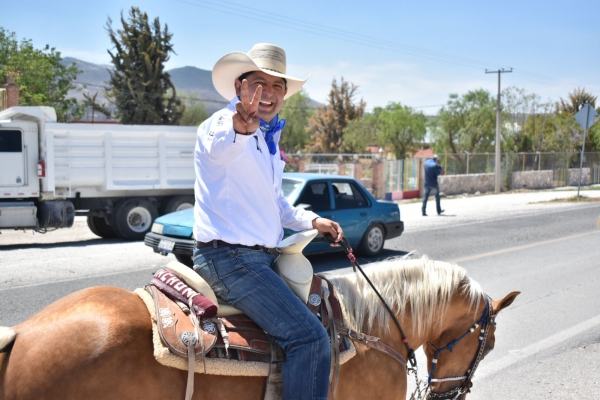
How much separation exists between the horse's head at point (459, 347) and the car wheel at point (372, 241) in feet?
23.4

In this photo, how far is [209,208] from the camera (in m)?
2.57

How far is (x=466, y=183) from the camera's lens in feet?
95.0

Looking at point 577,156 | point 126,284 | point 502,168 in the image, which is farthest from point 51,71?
point 577,156

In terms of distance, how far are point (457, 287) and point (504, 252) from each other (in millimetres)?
8175

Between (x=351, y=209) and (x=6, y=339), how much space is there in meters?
8.39

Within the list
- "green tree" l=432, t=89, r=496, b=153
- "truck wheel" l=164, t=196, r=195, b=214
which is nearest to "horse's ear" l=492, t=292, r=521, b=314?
"truck wheel" l=164, t=196, r=195, b=214

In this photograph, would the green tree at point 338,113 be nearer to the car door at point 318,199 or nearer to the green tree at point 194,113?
the green tree at point 194,113

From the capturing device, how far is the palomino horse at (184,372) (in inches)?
85.9

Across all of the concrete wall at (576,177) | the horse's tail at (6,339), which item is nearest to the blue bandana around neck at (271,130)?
the horse's tail at (6,339)

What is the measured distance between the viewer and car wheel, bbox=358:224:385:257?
34.3 ft

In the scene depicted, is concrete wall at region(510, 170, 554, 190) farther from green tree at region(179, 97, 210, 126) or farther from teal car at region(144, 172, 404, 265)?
green tree at region(179, 97, 210, 126)

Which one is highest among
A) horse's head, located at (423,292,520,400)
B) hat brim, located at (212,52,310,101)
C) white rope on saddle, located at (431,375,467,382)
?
hat brim, located at (212,52,310,101)

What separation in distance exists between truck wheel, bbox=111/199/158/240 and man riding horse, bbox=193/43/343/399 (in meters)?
11.0

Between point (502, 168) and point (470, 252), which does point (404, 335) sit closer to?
point (470, 252)
